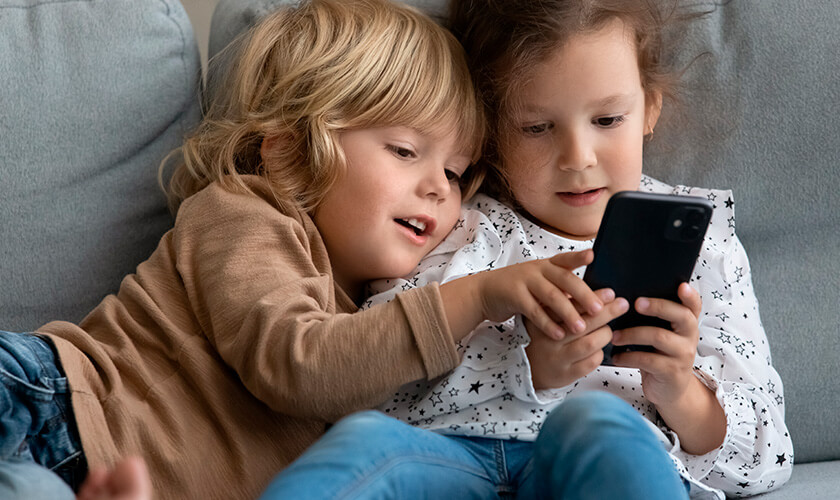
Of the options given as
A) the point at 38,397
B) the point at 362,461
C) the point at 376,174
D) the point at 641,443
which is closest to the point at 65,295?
the point at 38,397

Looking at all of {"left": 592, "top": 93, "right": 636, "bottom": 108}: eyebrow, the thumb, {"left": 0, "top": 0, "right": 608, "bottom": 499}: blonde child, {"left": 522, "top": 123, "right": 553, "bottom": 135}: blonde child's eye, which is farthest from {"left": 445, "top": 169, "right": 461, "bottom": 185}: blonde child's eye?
the thumb

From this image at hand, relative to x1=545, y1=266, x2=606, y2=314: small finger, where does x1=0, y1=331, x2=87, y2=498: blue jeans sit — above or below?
below

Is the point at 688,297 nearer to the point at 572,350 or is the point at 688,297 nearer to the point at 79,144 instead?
the point at 572,350

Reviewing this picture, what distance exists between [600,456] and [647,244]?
222 mm

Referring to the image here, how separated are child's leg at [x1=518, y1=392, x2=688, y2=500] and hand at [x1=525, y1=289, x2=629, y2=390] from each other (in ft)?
0.26

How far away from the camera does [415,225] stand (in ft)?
3.65

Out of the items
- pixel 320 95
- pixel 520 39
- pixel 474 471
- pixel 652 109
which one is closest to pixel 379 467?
pixel 474 471

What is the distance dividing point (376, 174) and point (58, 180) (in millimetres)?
460

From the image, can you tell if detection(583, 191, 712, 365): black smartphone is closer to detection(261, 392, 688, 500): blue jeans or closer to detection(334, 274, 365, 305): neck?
detection(261, 392, 688, 500): blue jeans

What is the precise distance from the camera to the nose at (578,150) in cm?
110

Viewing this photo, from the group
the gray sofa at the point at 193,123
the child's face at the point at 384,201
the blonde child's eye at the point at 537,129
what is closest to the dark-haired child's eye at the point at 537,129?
the blonde child's eye at the point at 537,129

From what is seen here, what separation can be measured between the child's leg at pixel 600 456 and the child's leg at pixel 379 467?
0.09 m

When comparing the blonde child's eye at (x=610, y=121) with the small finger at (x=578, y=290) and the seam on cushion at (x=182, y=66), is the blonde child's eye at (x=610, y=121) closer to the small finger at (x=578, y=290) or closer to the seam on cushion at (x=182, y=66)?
the small finger at (x=578, y=290)

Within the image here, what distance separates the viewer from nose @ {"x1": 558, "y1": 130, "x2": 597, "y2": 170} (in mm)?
1100
